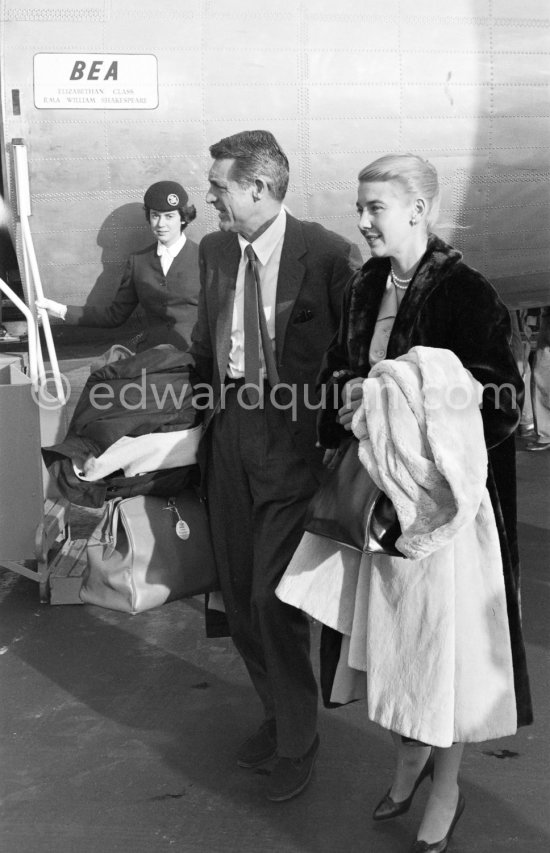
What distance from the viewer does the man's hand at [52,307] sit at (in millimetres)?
4754

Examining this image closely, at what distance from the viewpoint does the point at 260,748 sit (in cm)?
326

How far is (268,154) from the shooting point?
2.99m

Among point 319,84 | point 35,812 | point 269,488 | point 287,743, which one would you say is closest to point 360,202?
point 269,488

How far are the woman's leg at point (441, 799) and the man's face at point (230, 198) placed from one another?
5.41 feet

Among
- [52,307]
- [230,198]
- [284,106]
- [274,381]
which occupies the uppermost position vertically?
[284,106]

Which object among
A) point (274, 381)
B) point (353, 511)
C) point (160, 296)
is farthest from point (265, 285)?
point (160, 296)

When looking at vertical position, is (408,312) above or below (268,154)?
below

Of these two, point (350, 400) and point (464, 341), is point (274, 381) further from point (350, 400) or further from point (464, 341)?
point (464, 341)

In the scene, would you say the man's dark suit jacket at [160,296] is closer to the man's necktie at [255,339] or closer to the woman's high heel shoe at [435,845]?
the man's necktie at [255,339]

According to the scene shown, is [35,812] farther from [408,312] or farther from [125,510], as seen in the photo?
[408,312]

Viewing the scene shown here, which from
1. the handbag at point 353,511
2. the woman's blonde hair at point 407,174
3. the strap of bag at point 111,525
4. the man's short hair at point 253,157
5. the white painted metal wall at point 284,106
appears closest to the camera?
the handbag at point 353,511

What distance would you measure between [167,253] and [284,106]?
3.26 feet

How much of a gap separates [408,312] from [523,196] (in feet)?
10.9

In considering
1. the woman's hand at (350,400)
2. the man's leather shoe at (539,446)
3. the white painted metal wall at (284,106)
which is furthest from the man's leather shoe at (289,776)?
the man's leather shoe at (539,446)
